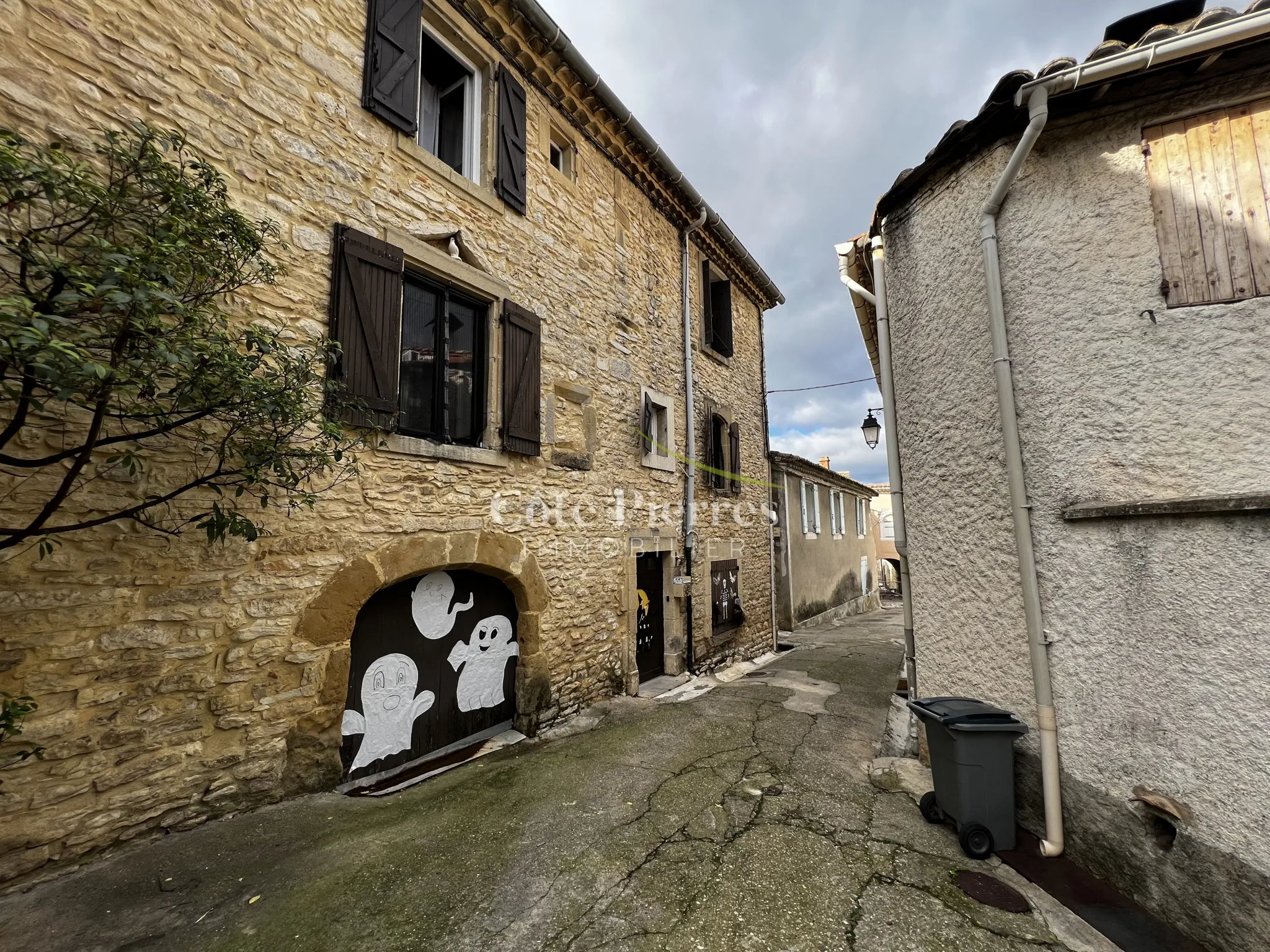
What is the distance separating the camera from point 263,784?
3455 millimetres

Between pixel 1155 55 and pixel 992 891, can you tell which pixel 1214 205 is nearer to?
pixel 1155 55

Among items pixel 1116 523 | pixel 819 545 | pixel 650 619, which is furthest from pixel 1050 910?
pixel 819 545

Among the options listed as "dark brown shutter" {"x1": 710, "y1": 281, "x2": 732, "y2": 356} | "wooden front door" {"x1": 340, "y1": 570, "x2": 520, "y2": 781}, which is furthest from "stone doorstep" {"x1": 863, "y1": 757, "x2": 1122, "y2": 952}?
"dark brown shutter" {"x1": 710, "y1": 281, "x2": 732, "y2": 356}

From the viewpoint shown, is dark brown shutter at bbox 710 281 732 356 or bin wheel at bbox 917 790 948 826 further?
dark brown shutter at bbox 710 281 732 356

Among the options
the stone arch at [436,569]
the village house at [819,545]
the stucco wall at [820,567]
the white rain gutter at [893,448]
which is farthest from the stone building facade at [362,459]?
the stucco wall at [820,567]

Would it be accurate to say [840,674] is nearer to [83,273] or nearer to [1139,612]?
[1139,612]

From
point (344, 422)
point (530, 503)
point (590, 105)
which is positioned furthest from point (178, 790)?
point (590, 105)

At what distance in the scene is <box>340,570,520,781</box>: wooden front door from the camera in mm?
4242

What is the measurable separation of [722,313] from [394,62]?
6766mm

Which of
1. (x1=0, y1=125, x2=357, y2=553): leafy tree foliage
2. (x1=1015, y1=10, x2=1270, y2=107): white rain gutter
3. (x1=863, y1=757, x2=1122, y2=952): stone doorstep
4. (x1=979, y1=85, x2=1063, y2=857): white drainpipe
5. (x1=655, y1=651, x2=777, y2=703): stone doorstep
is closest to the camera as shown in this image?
(x1=0, y1=125, x2=357, y2=553): leafy tree foliage

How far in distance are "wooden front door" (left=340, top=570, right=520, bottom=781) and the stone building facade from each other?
3.0 inches

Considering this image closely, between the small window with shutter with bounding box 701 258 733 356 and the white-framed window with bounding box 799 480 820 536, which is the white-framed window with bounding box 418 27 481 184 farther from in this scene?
the white-framed window with bounding box 799 480 820 536

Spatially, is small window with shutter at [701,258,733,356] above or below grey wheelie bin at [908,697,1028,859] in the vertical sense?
above

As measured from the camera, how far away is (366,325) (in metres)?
4.11
